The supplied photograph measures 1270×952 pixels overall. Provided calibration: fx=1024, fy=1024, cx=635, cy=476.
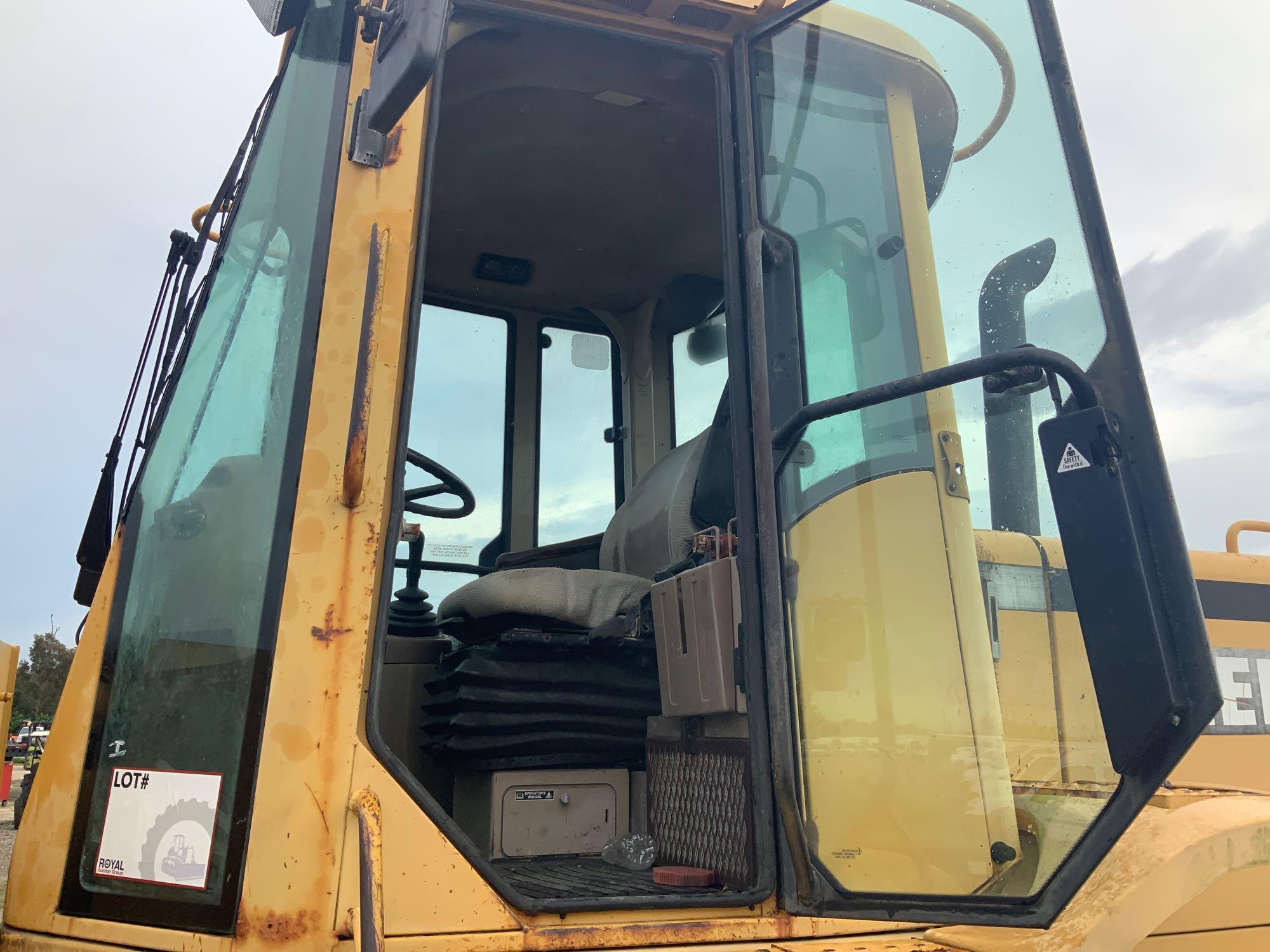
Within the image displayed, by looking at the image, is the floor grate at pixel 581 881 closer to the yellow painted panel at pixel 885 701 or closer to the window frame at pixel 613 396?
the yellow painted panel at pixel 885 701

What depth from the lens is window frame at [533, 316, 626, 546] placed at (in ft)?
10.3

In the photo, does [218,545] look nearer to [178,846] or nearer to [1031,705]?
[178,846]

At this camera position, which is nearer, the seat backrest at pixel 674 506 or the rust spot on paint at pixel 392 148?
the rust spot on paint at pixel 392 148

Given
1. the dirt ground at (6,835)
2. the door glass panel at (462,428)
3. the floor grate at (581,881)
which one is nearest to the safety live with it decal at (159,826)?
the floor grate at (581,881)

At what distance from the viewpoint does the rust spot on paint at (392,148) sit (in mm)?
1583

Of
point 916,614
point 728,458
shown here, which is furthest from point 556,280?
point 916,614

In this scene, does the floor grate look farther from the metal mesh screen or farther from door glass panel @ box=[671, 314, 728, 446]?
door glass panel @ box=[671, 314, 728, 446]

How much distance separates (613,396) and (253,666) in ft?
6.62

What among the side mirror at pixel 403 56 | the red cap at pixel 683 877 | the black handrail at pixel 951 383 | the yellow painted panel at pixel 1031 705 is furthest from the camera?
the red cap at pixel 683 877

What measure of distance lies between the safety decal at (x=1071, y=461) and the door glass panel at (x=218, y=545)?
3.59ft

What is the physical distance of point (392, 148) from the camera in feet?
5.22

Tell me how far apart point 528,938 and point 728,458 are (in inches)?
48.5

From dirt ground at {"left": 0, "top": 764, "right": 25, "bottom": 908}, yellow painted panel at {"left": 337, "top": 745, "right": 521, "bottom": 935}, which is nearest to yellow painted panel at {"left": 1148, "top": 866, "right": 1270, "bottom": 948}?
yellow painted panel at {"left": 337, "top": 745, "right": 521, "bottom": 935}

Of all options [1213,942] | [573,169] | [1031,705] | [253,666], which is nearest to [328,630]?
[253,666]
